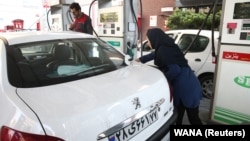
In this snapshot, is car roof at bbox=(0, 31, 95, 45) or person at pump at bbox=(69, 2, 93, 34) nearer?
car roof at bbox=(0, 31, 95, 45)

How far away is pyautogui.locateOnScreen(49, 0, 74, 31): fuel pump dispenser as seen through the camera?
6238 mm

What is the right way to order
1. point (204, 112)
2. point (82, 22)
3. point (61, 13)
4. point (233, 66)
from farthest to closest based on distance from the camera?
point (61, 13) → point (82, 22) → point (204, 112) → point (233, 66)

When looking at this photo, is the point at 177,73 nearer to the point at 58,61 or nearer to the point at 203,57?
the point at 58,61

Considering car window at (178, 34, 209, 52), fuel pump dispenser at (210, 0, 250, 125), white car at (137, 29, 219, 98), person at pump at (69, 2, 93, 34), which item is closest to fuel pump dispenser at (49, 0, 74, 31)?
person at pump at (69, 2, 93, 34)

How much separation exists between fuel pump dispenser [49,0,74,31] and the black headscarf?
4132 millimetres

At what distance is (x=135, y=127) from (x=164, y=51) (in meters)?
1.15

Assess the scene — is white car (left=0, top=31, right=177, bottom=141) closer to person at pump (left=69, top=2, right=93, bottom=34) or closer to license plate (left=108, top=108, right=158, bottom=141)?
license plate (left=108, top=108, right=158, bottom=141)

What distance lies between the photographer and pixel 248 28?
262cm

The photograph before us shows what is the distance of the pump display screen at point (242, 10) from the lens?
2.59 meters

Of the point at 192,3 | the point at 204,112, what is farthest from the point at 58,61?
the point at 192,3

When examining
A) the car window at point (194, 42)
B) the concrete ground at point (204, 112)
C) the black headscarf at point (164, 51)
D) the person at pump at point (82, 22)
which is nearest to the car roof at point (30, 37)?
the black headscarf at point (164, 51)

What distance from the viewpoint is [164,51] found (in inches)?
101

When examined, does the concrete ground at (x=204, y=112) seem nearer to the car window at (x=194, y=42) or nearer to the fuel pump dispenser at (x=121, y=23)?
the car window at (x=194, y=42)

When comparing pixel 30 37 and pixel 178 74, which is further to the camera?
pixel 178 74
